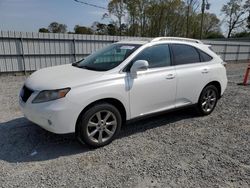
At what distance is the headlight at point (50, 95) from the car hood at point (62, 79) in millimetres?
59

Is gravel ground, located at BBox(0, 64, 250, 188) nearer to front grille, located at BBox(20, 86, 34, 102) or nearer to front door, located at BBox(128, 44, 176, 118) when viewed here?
front door, located at BBox(128, 44, 176, 118)

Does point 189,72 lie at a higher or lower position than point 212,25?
lower

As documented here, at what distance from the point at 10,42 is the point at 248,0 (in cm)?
5187

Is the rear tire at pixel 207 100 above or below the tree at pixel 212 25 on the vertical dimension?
below

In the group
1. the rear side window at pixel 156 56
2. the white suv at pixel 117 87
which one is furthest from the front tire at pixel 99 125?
the rear side window at pixel 156 56

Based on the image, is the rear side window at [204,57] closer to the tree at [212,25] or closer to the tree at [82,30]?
the tree at [82,30]

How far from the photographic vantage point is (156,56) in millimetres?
3914

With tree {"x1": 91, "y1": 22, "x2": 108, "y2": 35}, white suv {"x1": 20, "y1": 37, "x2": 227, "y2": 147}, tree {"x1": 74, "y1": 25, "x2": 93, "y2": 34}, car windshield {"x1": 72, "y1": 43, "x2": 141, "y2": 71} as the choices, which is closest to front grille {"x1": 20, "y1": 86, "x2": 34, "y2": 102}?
white suv {"x1": 20, "y1": 37, "x2": 227, "y2": 147}

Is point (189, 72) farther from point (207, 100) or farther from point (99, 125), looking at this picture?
point (99, 125)

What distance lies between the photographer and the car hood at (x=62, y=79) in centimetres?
308

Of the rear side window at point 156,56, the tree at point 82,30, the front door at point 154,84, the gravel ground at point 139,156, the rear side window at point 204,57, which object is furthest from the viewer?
the tree at point 82,30

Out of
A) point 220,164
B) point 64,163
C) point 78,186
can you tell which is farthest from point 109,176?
point 220,164

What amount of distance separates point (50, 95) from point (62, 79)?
13.2 inches

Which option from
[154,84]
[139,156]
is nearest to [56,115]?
[139,156]
